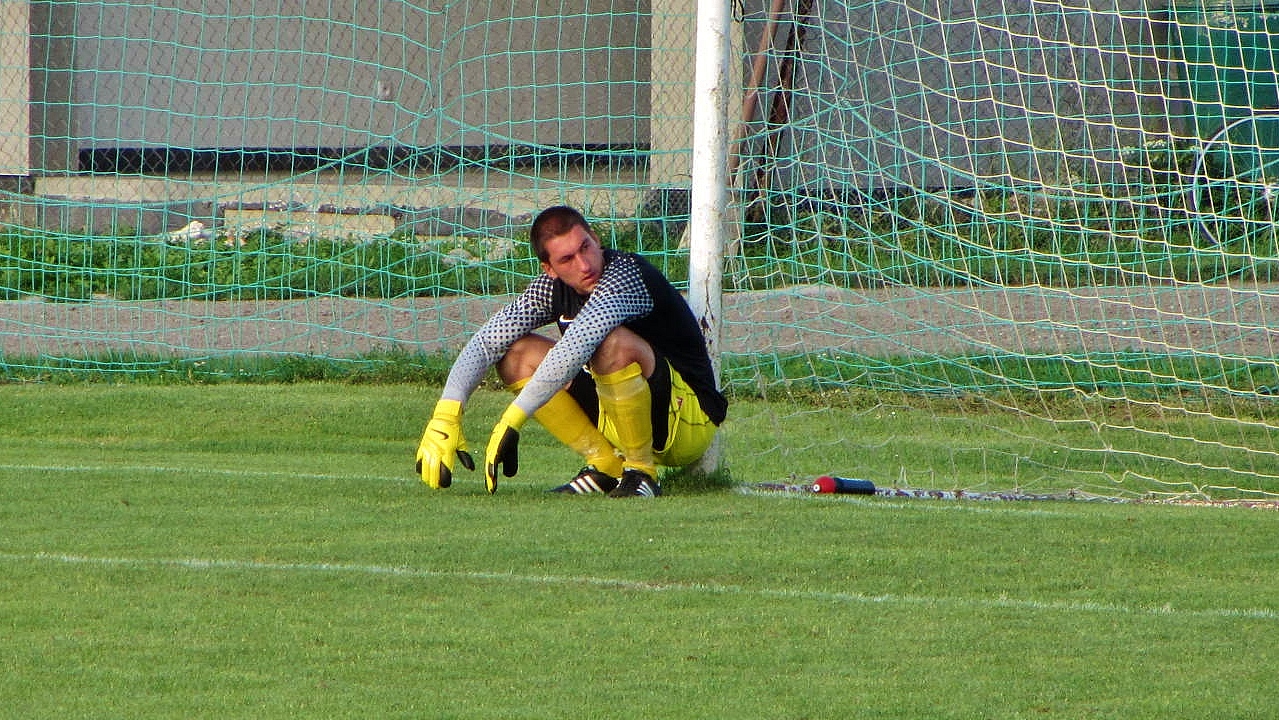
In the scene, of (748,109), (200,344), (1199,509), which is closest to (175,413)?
(200,344)

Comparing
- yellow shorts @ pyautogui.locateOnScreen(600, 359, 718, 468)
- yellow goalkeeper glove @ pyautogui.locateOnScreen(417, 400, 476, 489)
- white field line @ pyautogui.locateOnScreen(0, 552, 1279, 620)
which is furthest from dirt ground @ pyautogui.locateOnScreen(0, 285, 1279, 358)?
white field line @ pyautogui.locateOnScreen(0, 552, 1279, 620)

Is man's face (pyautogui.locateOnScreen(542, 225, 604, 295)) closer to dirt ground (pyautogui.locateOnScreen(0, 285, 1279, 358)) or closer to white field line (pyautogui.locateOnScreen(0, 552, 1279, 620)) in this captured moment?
white field line (pyautogui.locateOnScreen(0, 552, 1279, 620))

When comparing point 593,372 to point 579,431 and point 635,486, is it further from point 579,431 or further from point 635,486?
point 635,486

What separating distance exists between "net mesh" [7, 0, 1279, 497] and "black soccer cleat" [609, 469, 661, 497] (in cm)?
119

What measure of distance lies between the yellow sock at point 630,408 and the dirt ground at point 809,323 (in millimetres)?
2649

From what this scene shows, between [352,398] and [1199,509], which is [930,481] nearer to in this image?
[1199,509]

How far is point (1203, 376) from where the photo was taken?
856cm

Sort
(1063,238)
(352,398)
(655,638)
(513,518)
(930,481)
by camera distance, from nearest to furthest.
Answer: (655,638), (513,518), (930,481), (352,398), (1063,238)

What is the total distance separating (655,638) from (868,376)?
4.88 meters

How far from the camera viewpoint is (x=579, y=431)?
5855mm

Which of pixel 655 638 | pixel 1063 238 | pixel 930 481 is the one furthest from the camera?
pixel 1063 238

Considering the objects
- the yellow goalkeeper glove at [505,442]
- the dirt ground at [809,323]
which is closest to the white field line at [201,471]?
the yellow goalkeeper glove at [505,442]

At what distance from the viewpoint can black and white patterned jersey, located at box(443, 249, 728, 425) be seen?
17.8 ft

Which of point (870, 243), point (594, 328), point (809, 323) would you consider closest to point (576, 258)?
point (594, 328)
